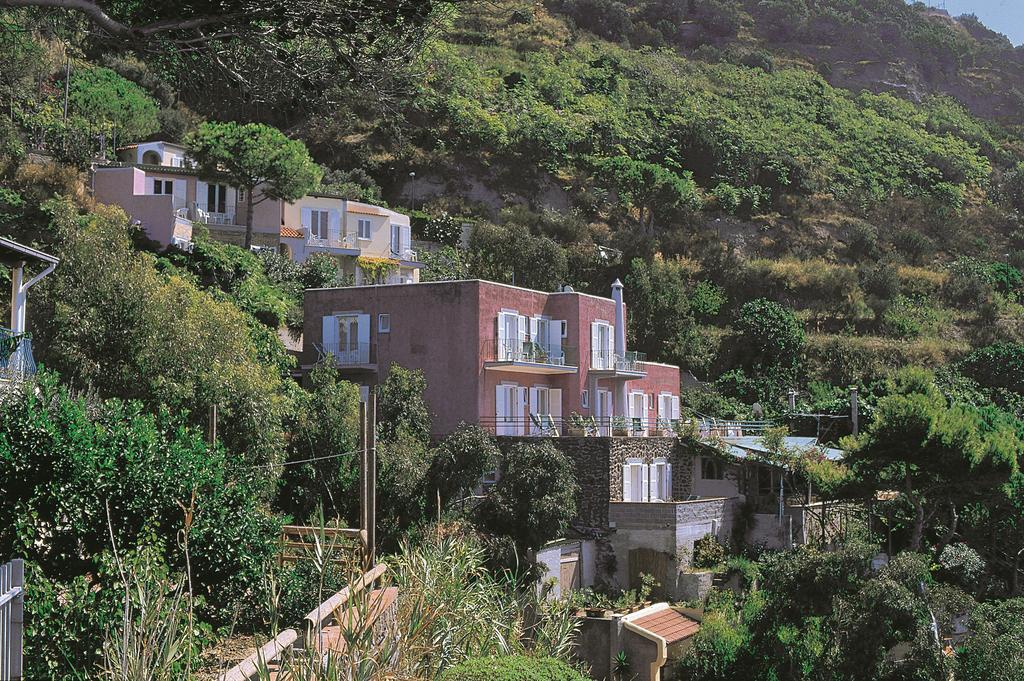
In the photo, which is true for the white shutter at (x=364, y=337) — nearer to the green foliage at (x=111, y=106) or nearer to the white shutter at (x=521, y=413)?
the white shutter at (x=521, y=413)

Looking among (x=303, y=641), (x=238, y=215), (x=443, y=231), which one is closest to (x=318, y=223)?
(x=238, y=215)

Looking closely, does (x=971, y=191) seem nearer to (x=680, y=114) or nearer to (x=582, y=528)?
(x=680, y=114)

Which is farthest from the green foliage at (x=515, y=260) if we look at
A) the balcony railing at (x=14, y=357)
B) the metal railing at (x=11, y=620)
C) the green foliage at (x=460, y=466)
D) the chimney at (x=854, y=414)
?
the metal railing at (x=11, y=620)

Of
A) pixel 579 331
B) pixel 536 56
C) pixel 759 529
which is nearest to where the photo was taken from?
pixel 759 529

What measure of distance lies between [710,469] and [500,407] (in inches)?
254

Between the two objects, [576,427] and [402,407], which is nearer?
[402,407]

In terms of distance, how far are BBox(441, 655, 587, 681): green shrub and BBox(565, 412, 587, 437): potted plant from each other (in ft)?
65.2

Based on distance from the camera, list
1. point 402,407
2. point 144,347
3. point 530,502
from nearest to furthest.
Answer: point 144,347, point 530,502, point 402,407

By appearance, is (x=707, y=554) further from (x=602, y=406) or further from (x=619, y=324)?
(x=619, y=324)

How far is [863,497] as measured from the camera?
31703 mm

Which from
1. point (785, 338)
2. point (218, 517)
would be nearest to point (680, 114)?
point (785, 338)

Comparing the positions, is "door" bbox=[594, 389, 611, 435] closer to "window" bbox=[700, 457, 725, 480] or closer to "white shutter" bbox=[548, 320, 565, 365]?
"white shutter" bbox=[548, 320, 565, 365]

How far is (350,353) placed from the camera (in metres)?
36.2

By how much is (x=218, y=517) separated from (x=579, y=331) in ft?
78.3
